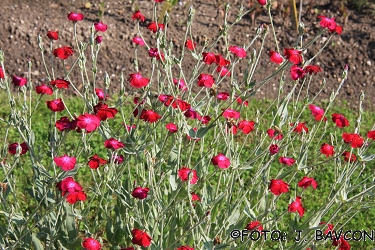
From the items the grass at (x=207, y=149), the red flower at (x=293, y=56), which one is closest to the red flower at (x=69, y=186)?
the red flower at (x=293, y=56)

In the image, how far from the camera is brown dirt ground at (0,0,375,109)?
14.9 ft

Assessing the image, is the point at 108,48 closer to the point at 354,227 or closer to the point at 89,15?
the point at 89,15

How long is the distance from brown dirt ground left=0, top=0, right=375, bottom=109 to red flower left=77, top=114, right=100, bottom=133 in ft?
8.60

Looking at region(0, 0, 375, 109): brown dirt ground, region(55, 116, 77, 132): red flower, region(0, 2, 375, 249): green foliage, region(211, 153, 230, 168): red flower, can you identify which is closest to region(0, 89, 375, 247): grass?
region(0, 0, 375, 109): brown dirt ground

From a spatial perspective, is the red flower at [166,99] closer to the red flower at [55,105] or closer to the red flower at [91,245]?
the red flower at [55,105]

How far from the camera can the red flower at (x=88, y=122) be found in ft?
5.82

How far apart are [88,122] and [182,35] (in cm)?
316

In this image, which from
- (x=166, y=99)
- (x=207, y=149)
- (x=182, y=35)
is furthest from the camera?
(x=182, y=35)

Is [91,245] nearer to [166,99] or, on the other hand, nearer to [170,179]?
[170,179]

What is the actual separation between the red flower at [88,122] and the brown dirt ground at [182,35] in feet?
8.60

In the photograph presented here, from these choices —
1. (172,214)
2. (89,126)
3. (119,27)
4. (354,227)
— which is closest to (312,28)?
(119,27)

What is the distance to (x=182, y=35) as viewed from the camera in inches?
191

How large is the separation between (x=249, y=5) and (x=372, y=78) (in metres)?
1.30

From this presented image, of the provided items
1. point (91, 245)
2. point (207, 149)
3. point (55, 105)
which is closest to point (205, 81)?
point (55, 105)
